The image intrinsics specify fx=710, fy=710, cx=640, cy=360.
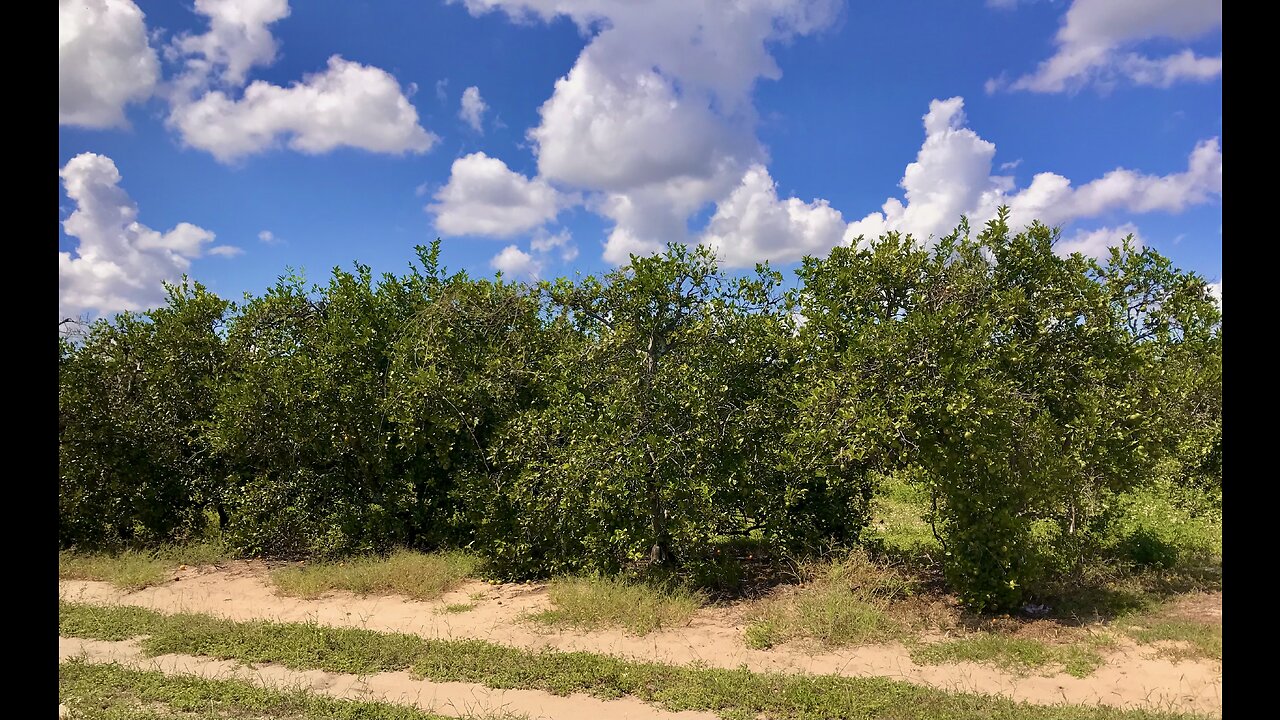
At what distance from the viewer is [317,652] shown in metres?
6.29

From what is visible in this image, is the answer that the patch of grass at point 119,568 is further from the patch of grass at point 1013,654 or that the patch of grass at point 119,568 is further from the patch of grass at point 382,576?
the patch of grass at point 1013,654

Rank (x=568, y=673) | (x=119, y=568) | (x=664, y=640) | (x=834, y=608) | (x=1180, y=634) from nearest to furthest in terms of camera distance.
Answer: (x=568, y=673) → (x=1180, y=634) → (x=664, y=640) → (x=834, y=608) → (x=119, y=568)

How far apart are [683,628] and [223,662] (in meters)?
4.25

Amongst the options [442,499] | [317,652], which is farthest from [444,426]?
[317,652]

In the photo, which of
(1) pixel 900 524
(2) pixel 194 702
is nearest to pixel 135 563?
(2) pixel 194 702

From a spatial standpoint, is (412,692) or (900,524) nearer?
(412,692)

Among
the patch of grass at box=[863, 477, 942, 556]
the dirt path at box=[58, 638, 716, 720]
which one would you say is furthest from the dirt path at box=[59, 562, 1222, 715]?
the patch of grass at box=[863, 477, 942, 556]

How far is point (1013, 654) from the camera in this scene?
618 cm

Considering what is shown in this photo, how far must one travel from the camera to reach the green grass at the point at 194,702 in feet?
16.3

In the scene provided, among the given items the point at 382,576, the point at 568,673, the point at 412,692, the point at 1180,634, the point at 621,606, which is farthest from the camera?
the point at 382,576

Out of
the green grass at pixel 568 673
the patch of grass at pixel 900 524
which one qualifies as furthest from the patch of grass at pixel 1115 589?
the green grass at pixel 568 673

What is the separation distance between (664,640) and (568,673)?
1479 mm

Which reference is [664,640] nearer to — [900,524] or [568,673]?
[568,673]
